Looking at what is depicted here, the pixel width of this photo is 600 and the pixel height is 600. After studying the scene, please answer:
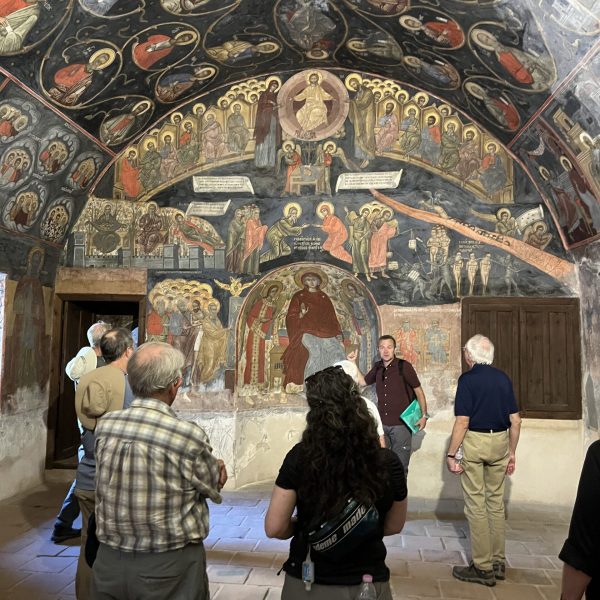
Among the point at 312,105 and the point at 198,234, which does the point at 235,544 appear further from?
the point at 312,105

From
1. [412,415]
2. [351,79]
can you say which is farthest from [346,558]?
[351,79]

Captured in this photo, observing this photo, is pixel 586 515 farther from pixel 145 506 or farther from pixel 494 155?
pixel 494 155

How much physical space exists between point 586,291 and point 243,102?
5.69 metres

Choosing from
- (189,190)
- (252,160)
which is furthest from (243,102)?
(189,190)

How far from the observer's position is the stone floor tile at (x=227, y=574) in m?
5.05

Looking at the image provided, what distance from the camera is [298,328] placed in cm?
948

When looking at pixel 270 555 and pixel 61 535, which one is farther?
pixel 61 535

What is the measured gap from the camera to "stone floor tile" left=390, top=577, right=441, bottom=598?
15.8ft

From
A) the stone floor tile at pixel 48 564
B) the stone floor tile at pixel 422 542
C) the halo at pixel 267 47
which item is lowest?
the stone floor tile at pixel 422 542

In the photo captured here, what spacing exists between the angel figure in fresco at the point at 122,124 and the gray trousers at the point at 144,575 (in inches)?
270

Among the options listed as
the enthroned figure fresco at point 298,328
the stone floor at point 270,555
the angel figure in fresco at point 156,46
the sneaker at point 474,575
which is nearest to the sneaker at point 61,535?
the stone floor at point 270,555

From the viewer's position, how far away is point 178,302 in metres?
8.75

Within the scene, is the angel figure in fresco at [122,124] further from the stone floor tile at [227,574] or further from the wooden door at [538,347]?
the stone floor tile at [227,574]

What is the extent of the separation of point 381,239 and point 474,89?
2387mm
